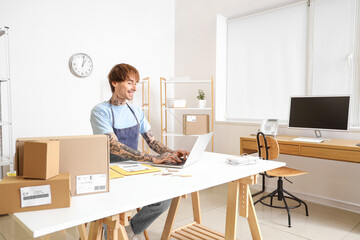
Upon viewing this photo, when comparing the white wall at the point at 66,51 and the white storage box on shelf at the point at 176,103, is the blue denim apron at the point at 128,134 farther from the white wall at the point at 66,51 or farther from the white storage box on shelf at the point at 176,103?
the white storage box on shelf at the point at 176,103

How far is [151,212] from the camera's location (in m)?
1.76

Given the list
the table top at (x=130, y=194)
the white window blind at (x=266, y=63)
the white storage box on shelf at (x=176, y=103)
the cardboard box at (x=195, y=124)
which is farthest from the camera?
the white storage box on shelf at (x=176, y=103)

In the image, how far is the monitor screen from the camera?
2.86m

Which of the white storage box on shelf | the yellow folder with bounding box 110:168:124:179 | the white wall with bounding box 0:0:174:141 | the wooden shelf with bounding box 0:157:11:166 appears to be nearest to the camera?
the yellow folder with bounding box 110:168:124:179

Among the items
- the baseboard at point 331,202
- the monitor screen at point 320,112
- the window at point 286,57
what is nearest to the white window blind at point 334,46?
the window at point 286,57

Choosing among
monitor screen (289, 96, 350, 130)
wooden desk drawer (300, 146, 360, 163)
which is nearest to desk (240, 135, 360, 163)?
wooden desk drawer (300, 146, 360, 163)

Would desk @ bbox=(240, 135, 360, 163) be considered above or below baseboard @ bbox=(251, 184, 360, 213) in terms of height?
above

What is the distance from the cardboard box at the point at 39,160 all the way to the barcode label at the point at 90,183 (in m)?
0.15

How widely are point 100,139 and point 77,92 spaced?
2707 mm

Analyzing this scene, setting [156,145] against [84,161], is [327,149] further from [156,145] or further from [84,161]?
[84,161]

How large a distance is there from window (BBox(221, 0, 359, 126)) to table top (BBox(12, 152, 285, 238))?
2.05 m

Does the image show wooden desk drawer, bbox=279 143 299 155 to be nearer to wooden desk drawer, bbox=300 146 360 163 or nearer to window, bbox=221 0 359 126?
wooden desk drawer, bbox=300 146 360 163

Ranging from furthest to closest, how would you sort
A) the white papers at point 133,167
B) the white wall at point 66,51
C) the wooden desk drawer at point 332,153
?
the white wall at point 66,51 → the wooden desk drawer at point 332,153 → the white papers at point 133,167

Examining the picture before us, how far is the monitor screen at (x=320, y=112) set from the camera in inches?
113
